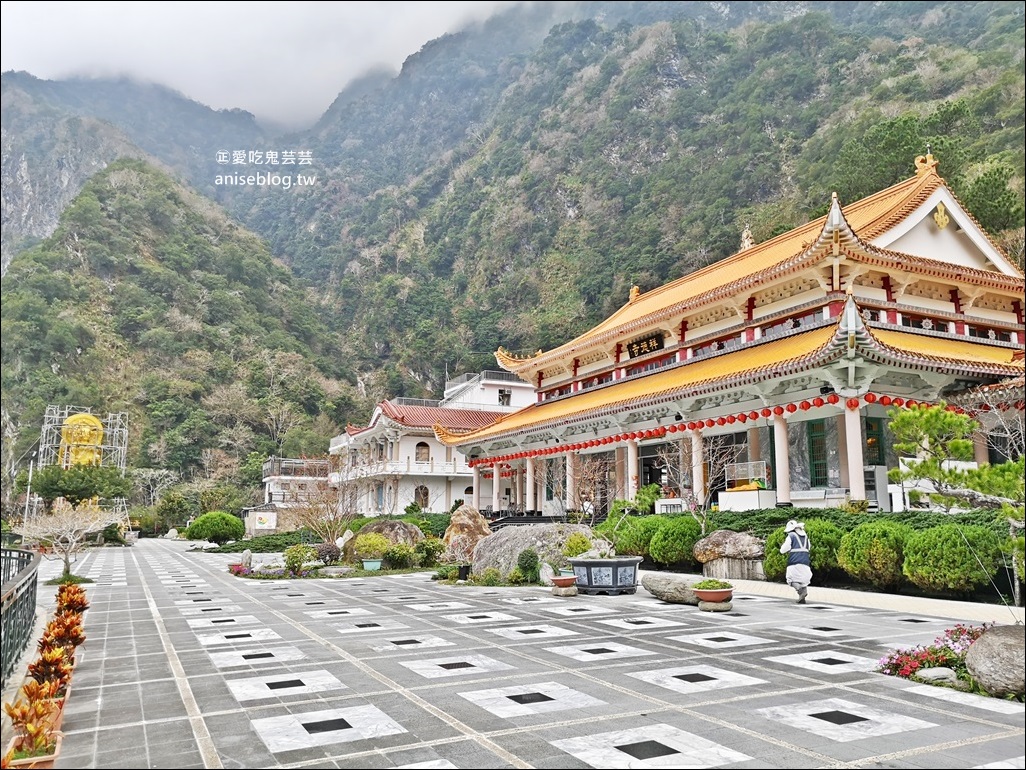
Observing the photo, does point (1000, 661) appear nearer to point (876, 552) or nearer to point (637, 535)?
point (876, 552)

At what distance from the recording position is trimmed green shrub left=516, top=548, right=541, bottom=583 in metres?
15.5

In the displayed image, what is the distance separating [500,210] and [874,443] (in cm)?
6865

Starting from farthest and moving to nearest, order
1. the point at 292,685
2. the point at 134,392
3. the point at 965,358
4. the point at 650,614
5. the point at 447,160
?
the point at 447,160 < the point at 134,392 < the point at 965,358 < the point at 650,614 < the point at 292,685

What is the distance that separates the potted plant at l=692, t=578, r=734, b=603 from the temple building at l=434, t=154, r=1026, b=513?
6.31 m

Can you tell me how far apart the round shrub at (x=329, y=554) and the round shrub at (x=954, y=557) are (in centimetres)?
1604

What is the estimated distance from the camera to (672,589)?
12172 mm

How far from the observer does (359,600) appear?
13.4 metres

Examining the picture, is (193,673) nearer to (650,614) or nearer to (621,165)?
(650,614)

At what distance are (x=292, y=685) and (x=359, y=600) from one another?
281 inches

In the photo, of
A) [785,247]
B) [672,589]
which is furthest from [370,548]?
[785,247]

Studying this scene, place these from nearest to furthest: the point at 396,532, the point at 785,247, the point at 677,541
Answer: the point at 677,541 < the point at 396,532 < the point at 785,247

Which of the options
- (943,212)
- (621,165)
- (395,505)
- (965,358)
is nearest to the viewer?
(965,358)

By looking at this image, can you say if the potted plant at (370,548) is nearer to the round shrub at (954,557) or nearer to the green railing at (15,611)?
the green railing at (15,611)

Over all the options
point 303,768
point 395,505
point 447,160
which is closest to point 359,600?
point 303,768
